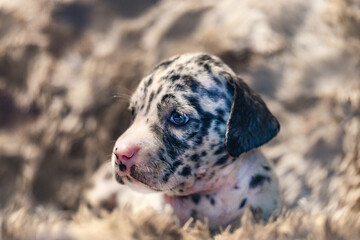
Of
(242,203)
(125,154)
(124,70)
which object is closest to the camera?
(125,154)

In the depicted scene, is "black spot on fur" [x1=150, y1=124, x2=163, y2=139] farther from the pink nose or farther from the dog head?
the pink nose

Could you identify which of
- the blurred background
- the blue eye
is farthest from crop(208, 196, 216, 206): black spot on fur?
the blurred background

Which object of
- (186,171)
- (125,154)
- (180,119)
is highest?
(180,119)

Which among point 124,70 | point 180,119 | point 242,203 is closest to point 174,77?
point 180,119

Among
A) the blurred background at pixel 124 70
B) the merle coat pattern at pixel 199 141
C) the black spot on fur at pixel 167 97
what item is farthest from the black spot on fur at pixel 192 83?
the blurred background at pixel 124 70

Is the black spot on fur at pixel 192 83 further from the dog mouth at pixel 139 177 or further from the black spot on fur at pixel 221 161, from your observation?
the dog mouth at pixel 139 177

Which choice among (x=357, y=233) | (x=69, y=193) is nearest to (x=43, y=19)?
(x=69, y=193)

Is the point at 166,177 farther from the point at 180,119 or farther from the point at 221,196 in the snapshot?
the point at 221,196

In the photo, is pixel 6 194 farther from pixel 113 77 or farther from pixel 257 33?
pixel 257 33
